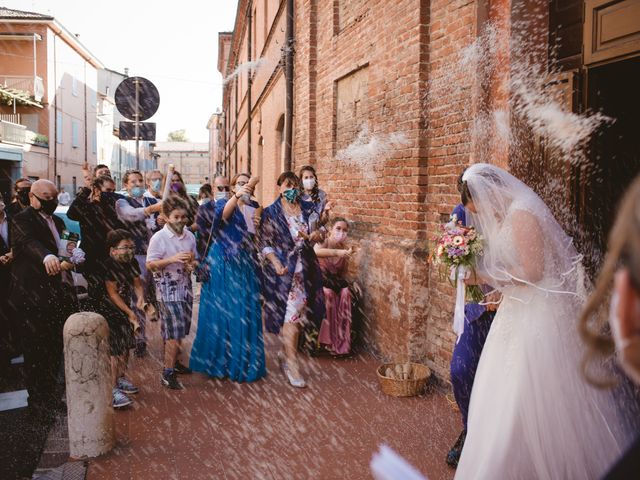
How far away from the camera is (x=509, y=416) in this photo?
340cm

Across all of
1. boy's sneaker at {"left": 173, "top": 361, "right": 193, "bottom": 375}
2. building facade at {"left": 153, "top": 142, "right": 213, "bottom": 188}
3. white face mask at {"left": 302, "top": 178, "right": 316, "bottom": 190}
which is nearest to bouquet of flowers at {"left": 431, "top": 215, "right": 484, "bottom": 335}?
white face mask at {"left": 302, "top": 178, "right": 316, "bottom": 190}

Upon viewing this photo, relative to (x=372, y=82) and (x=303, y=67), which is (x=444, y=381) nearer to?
(x=372, y=82)

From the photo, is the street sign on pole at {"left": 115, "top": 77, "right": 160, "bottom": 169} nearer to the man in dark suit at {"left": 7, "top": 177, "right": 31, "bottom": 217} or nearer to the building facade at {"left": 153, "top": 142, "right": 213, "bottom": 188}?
the man in dark suit at {"left": 7, "top": 177, "right": 31, "bottom": 217}

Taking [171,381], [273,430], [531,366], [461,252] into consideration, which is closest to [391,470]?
[531,366]

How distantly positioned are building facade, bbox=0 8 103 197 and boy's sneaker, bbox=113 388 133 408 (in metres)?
30.5

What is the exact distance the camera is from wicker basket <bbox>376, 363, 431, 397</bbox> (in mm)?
5977

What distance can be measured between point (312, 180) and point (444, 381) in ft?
8.69

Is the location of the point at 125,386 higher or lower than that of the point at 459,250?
lower

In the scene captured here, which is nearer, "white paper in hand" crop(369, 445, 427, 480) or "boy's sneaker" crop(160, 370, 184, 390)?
"white paper in hand" crop(369, 445, 427, 480)

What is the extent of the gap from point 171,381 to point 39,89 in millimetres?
35894

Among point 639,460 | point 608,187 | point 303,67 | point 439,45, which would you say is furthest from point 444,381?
point 303,67

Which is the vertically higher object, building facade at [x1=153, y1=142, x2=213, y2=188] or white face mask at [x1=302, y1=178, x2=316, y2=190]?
building facade at [x1=153, y1=142, x2=213, y2=188]

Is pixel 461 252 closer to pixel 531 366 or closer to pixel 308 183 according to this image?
pixel 531 366

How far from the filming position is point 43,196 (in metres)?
5.79
